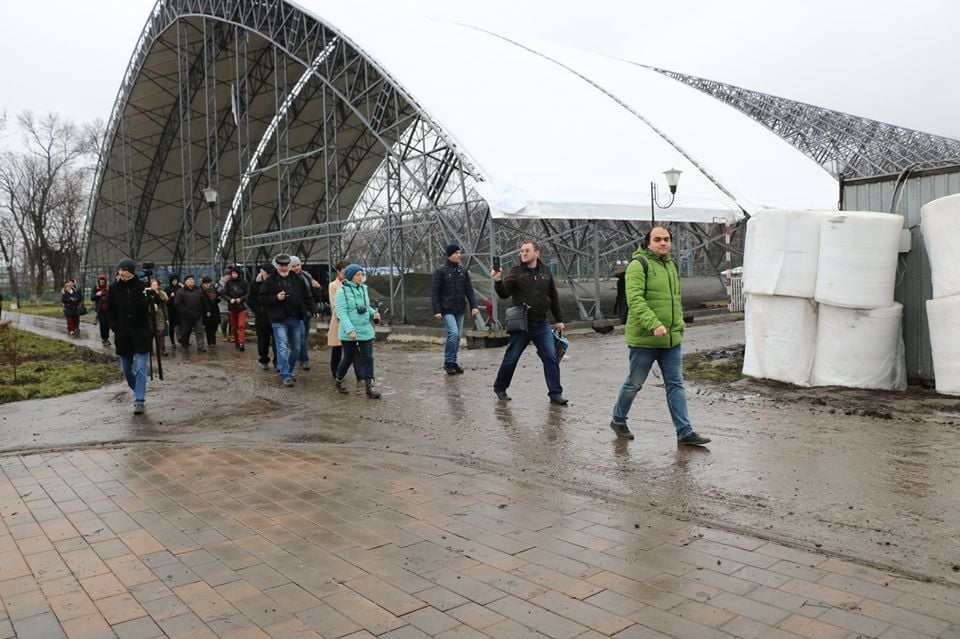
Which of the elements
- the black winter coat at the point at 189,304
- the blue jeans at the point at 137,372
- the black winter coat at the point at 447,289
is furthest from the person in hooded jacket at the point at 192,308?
the blue jeans at the point at 137,372

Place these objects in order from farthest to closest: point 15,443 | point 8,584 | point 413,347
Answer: point 413,347, point 15,443, point 8,584

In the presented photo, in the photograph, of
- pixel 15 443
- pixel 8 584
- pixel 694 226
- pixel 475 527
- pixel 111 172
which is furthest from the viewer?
pixel 111 172

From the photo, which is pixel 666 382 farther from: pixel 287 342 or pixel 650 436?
pixel 287 342

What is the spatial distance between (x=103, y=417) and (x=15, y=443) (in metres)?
1.24

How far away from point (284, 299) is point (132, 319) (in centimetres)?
264

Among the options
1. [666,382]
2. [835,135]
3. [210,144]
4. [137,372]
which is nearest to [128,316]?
[137,372]

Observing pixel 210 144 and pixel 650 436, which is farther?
pixel 210 144

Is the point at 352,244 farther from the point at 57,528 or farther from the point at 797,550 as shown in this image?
the point at 797,550

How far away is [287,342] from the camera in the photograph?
1092 centimetres

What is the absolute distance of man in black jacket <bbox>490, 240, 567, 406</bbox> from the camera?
8.06 metres

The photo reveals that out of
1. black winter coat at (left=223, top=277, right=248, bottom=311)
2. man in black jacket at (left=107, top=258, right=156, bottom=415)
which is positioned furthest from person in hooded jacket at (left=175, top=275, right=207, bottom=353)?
man in black jacket at (left=107, top=258, right=156, bottom=415)

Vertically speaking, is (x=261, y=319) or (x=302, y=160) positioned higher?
(x=302, y=160)

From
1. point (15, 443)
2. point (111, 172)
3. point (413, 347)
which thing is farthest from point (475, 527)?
point (111, 172)

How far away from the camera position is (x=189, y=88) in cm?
3256
